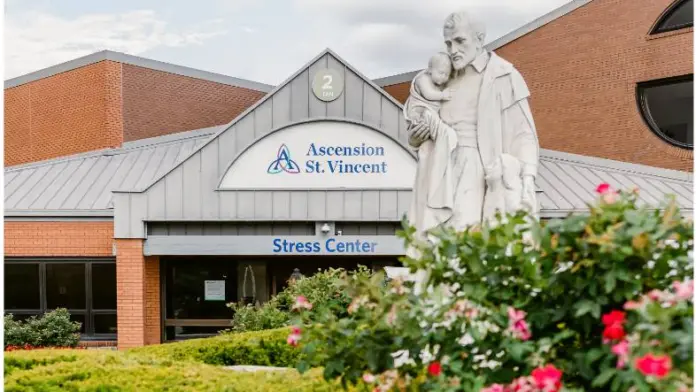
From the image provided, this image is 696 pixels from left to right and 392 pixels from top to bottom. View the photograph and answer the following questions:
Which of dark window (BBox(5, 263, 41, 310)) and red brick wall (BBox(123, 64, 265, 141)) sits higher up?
red brick wall (BBox(123, 64, 265, 141))

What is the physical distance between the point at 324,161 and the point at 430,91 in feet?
36.8

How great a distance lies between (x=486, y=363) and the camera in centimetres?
417

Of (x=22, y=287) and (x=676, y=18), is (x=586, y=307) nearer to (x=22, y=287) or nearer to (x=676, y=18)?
(x=22, y=287)

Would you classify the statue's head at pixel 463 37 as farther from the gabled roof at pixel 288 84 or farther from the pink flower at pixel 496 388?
the gabled roof at pixel 288 84

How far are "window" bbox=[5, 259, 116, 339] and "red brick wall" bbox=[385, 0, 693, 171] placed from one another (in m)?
15.0

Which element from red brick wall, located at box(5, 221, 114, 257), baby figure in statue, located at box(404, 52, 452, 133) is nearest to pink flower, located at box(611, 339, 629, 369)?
baby figure in statue, located at box(404, 52, 452, 133)

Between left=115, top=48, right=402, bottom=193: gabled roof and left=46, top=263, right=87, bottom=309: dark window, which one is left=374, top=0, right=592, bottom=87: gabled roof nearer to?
left=115, top=48, right=402, bottom=193: gabled roof

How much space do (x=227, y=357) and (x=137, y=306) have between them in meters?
7.11

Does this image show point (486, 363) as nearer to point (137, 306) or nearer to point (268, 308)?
point (268, 308)

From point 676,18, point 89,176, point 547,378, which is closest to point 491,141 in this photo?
point 547,378

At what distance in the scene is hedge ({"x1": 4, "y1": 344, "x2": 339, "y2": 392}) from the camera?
6.59 m

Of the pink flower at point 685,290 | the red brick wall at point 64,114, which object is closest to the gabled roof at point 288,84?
the red brick wall at point 64,114

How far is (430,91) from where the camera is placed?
6746 mm

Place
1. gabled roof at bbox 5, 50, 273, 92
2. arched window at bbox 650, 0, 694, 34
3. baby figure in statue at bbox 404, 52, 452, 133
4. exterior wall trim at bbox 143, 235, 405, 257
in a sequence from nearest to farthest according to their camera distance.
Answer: baby figure in statue at bbox 404, 52, 452, 133
exterior wall trim at bbox 143, 235, 405, 257
arched window at bbox 650, 0, 694, 34
gabled roof at bbox 5, 50, 273, 92
